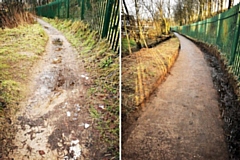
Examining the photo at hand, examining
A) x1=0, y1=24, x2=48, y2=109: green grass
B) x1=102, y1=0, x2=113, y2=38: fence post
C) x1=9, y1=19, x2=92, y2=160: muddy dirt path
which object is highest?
x1=102, y1=0, x2=113, y2=38: fence post

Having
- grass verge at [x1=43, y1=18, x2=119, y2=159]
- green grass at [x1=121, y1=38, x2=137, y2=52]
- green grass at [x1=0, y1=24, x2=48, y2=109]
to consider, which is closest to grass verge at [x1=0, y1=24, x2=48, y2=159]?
green grass at [x1=0, y1=24, x2=48, y2=109]

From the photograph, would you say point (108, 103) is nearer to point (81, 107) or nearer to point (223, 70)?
point (81, 107)

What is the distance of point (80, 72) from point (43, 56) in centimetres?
25

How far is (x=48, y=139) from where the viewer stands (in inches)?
36.0

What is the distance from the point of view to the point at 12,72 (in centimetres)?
100

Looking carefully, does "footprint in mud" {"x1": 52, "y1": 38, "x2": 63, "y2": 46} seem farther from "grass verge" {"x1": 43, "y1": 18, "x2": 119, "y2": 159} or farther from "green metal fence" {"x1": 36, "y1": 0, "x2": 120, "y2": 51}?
"green metal fence" {"x1": 36, "y1": 0, "x2": 120, "y2": 51}

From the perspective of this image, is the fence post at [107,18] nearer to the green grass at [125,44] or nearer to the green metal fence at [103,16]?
the green metal fence at [103,16]

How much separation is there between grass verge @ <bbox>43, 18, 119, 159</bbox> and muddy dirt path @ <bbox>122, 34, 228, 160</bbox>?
0.09 m

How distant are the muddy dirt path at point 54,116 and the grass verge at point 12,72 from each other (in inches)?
1.4

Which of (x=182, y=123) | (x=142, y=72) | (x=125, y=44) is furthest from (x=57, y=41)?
(x=182, y=123)

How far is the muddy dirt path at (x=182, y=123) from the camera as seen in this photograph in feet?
2.68

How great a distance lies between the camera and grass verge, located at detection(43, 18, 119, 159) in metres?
1.02

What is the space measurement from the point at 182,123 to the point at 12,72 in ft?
2.81

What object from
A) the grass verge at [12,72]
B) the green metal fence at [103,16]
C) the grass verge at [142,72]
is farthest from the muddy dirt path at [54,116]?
the green metal fence at [103,16]
